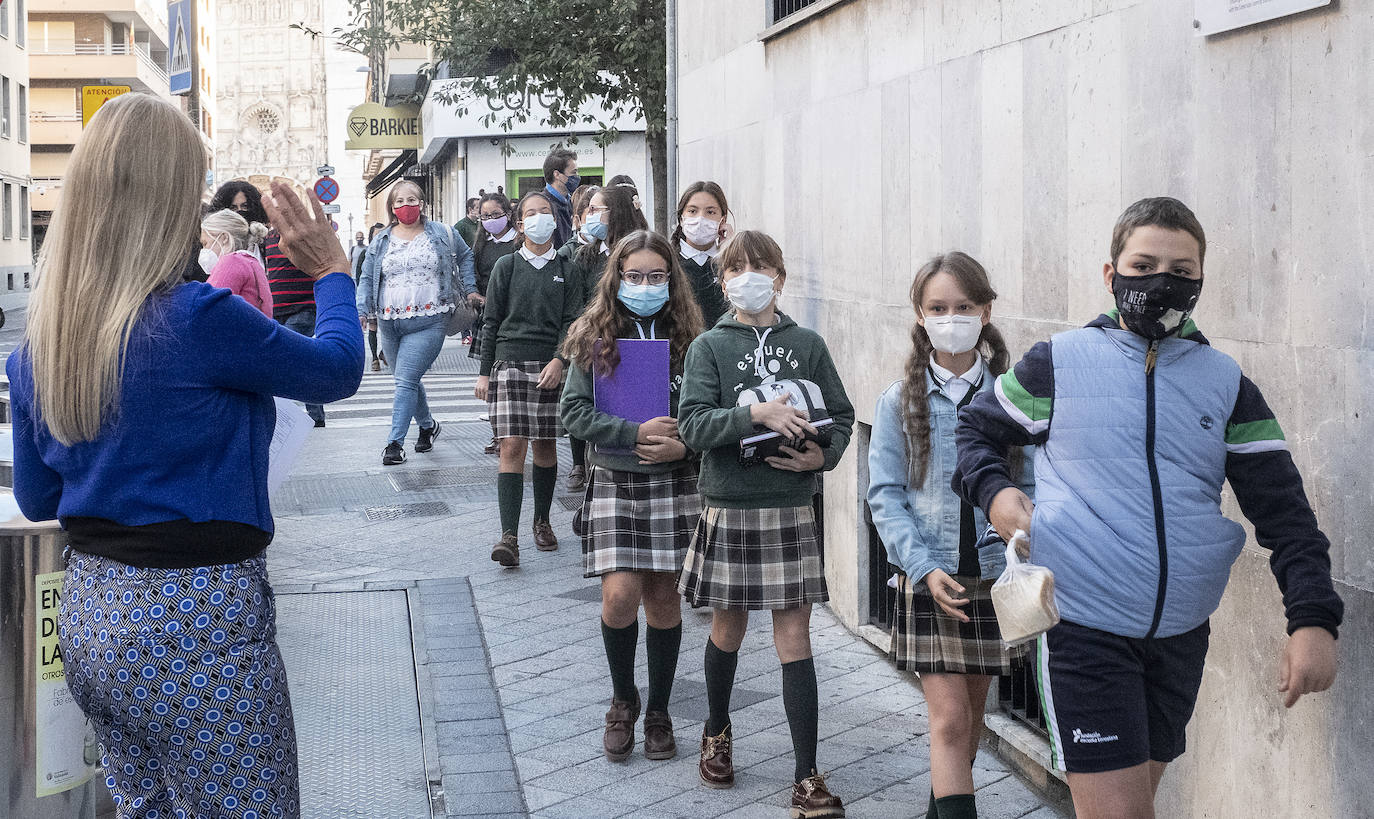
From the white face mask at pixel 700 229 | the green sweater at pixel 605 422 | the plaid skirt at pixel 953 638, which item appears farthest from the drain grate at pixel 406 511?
the plaid skirt at pixel 953 638

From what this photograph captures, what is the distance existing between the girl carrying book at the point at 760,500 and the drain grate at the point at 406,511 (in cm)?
513

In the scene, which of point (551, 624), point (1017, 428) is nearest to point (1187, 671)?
point (1017, 428)

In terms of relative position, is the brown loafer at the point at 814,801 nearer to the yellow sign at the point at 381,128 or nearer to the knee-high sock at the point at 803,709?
the knee-high sock at the point at 803,709

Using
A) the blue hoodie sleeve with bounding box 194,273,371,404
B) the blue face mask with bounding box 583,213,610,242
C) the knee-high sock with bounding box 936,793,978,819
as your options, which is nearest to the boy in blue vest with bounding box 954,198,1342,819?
the knee-high sock with bounding box 936,793,978,819

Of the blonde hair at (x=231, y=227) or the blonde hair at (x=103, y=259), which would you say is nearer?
the blonde hair at (x=103, y=259)

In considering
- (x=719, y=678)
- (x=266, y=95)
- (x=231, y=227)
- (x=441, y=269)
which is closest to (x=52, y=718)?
(x=719, y=678)

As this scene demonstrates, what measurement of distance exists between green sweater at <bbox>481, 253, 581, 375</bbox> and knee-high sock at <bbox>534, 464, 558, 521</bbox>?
2.00 feet

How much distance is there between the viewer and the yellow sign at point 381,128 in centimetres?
3578

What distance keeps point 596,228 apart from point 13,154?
156 feet

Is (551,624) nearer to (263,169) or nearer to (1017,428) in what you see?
(1017,428)

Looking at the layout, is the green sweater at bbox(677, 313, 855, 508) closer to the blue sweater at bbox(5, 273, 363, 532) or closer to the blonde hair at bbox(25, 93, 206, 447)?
the blue sweater at bbox(5, 273, 363, 532)

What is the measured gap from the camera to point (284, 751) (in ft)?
10.2

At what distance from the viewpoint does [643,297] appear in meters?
5.38

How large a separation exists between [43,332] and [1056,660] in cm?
209
